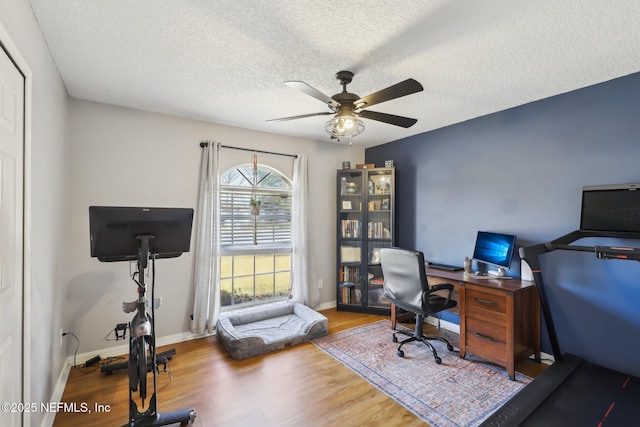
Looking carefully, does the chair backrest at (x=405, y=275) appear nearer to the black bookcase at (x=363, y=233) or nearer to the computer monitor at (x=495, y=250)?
the computer monitor at (x=495, y=250)

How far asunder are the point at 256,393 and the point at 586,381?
8.39 feet

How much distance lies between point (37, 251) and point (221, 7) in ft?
5.83

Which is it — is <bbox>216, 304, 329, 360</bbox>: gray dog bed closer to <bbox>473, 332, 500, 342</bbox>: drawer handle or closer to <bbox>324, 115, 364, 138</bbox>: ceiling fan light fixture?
<bbox>473, 332, 500, 342</bbox>: drawer handle

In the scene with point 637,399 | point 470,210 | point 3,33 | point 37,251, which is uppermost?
point 3,33

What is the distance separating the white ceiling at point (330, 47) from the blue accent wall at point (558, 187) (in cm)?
27

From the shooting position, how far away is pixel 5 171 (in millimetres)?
1242

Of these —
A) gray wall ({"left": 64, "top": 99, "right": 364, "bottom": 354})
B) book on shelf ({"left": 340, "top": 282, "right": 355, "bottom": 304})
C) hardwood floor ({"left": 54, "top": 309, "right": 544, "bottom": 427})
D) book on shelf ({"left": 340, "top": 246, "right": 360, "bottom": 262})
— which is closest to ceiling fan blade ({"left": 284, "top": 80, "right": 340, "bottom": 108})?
gray wall ({"left": 64, "top": 99, "right": 364, "bottom": 354})

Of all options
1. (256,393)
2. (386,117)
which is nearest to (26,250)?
(256,393)

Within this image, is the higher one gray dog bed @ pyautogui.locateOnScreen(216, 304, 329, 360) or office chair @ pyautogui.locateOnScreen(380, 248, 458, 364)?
office chair @ pyautogui.locateOnScreen(380, 248, 458, 364)

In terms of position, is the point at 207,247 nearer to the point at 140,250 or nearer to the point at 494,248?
the point at 140,250

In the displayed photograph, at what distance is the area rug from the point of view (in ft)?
A: 6.61

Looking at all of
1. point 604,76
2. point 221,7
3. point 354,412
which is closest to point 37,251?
point 221,7

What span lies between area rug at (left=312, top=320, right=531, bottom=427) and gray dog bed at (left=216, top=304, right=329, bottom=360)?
206mm

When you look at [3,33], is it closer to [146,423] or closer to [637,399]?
[146,423]
